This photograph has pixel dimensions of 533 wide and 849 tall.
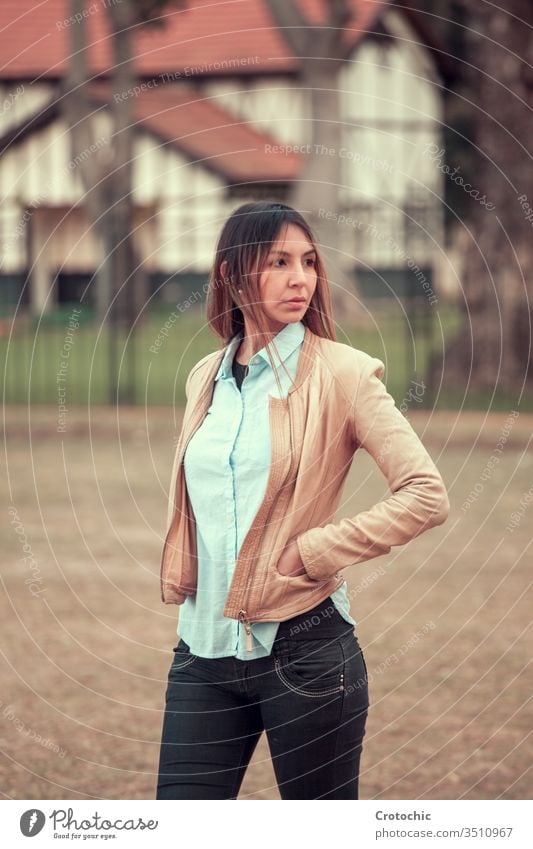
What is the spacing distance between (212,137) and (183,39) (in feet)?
13.6

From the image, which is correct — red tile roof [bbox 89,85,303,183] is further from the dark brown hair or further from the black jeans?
the black jeans

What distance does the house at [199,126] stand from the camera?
39062 mm

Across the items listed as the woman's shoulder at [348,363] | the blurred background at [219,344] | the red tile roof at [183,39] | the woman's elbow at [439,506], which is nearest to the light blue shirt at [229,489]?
the woman's shoulder at [348,363]

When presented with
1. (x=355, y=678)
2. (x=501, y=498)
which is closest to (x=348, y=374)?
(x=355, y=678)

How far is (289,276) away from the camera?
11.6ft

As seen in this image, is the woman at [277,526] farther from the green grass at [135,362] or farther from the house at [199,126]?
the house at [199,126]

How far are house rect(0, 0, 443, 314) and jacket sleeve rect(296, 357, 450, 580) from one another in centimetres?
3225

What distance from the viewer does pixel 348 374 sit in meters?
3.48

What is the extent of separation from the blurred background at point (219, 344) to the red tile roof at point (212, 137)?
0.15 m

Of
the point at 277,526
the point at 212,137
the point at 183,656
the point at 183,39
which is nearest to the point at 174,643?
the point at 183,656

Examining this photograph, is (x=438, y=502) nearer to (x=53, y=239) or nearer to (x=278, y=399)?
(x=278, y=399)

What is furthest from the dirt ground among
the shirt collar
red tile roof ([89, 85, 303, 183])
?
red tile roof ([89, 85, 303, 183])

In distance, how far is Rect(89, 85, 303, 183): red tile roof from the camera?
1569 inches
